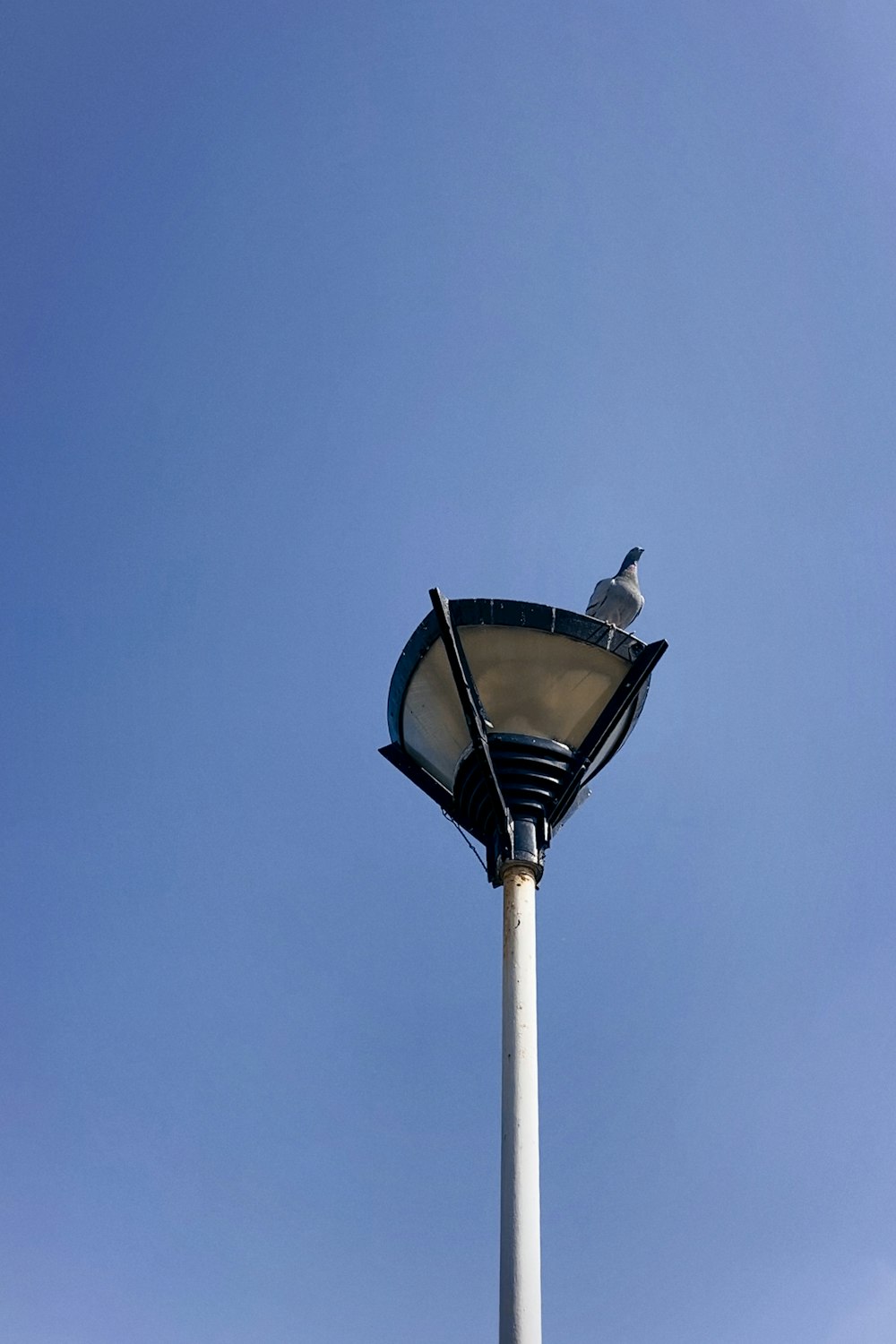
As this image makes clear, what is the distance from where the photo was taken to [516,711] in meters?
12.5

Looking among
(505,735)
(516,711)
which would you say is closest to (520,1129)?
(505,735)

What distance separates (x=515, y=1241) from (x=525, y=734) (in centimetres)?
500

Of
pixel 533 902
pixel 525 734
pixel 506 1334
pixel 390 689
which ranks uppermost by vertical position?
pixel 390 689

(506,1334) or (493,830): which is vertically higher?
(493,830)

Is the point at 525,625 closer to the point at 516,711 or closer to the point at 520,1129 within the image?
the point at 516,711

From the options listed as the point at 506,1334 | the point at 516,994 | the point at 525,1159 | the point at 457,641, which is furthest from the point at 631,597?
the point at 506,1334

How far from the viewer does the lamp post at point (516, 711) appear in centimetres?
1210

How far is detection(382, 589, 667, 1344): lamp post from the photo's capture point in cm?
1210

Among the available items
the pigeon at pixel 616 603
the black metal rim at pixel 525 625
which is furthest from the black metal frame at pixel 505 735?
the pigeon at pixel 616 603

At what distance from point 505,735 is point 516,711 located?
30 cm

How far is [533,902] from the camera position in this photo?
11453 mm

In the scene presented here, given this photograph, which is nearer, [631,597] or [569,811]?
[569,811]

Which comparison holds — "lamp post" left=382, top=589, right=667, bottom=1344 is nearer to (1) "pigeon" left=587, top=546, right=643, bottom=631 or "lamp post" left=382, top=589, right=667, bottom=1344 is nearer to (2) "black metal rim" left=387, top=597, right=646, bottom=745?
(2) "black metal rim" left=387, top=597, right=646, bottom=745

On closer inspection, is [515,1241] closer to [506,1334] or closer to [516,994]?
[506,1334]
